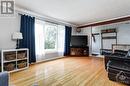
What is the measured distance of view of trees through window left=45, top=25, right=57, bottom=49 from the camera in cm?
550

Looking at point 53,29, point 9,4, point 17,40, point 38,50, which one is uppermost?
point 9,4

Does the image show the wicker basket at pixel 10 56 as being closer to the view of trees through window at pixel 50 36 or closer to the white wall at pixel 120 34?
the view of trees through window at pixel 50 36

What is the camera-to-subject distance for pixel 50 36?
5.75 m

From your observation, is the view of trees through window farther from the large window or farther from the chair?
the chair

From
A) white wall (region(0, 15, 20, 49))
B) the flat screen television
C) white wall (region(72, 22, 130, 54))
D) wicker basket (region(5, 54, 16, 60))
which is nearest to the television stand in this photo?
the flat screen television

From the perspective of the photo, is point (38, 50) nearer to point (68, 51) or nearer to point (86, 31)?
point (68, 51)

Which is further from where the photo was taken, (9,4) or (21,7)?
(21,7)

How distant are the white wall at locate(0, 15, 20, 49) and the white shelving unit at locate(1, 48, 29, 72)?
0.41m

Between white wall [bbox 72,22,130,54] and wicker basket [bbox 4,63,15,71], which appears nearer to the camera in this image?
wicker basket [bbox 4,63,15,71]

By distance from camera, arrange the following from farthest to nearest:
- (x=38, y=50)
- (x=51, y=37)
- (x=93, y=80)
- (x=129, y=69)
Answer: (x=51, y=37) → (x=38, y=50) → (x=93, y=80) → (x=129, y=69)

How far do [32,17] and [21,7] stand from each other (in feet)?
2.31

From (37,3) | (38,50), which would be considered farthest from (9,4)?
(38,50)

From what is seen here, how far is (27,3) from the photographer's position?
352cm

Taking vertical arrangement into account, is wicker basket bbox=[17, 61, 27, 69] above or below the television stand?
→ below
